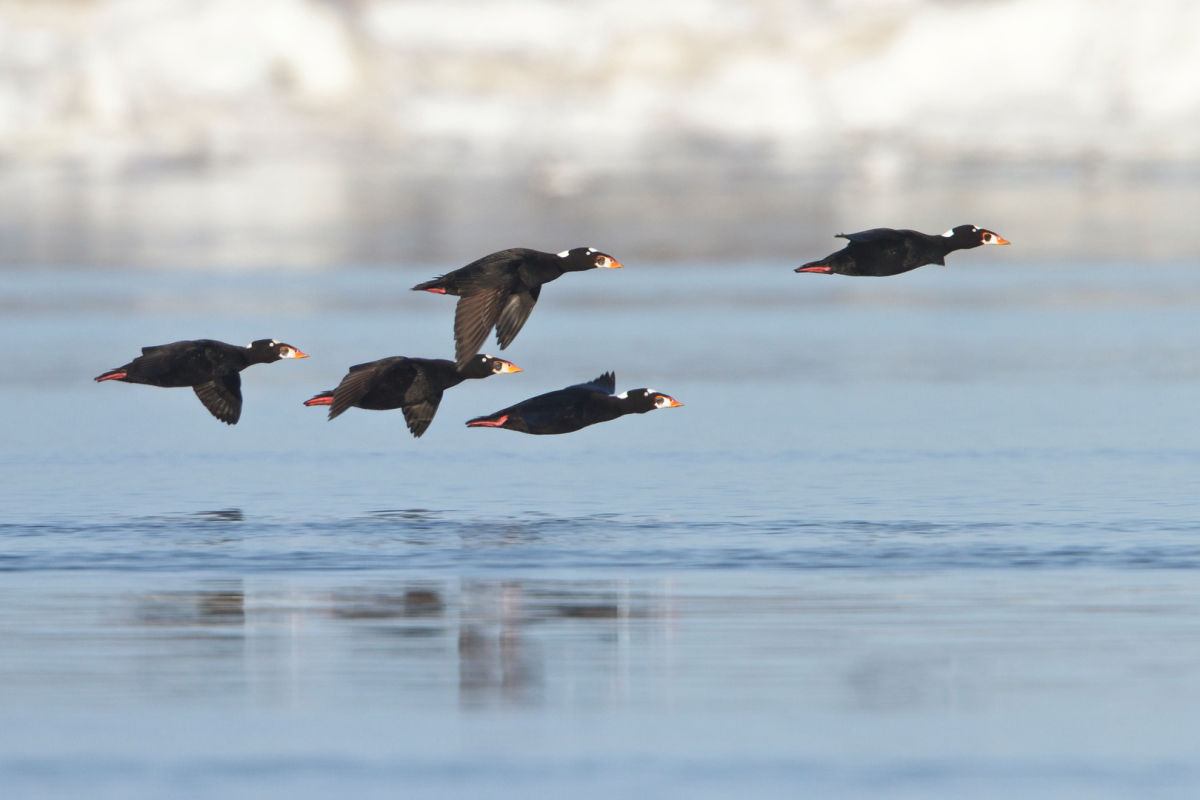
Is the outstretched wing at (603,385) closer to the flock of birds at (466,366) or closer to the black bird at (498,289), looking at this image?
the flock of birds at (466,366)

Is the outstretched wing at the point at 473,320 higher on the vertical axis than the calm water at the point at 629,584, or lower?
higher

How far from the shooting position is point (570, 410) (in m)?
19.1

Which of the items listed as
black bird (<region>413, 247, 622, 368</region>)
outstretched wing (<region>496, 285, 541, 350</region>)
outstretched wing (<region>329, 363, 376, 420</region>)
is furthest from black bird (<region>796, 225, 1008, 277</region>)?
outstretched wing (<region>329, 363, 376, 420</region>)

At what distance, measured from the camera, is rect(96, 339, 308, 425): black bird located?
18.4 m

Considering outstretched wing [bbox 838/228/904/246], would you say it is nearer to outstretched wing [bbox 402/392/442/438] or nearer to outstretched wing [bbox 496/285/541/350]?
outstretched wing [bbox 496/285/541/350]

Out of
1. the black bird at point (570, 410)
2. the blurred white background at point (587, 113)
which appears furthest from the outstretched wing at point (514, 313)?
the blurred white background at point (587, 113)

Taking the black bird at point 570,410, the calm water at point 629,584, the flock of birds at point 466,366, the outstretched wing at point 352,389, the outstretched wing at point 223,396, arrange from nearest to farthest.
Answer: the calm water at point 629,584
the outstretched wing at point 352,389
the flock of birds at point 466,366
the black bird at point 570,410
the outstretched wing at point 223,396

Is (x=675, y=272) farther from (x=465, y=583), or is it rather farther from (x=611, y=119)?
(x=611, y=119)

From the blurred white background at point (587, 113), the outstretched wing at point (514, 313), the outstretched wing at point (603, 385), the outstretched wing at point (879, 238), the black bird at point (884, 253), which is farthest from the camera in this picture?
the blurred white background at point (587, 113)

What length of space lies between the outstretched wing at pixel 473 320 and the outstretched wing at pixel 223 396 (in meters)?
1.87

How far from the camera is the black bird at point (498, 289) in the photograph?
61.3 ft

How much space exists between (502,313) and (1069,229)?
45.2 m

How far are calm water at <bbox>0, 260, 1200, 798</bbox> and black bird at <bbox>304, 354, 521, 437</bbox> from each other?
0.92 m

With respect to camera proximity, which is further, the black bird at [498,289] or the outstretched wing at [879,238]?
the black bird at [498,289]
